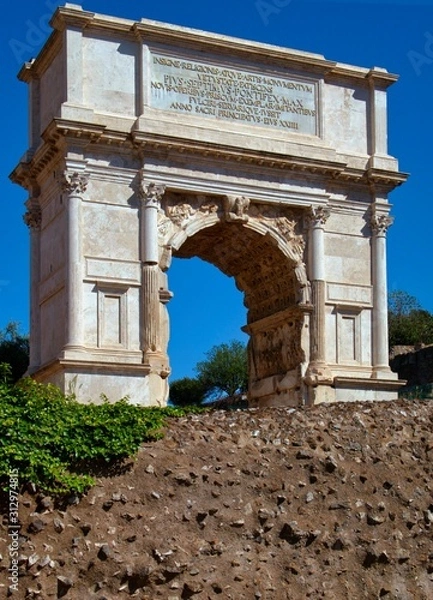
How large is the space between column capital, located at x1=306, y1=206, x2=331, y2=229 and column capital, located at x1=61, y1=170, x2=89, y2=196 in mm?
5920

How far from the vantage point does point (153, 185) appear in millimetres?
28797

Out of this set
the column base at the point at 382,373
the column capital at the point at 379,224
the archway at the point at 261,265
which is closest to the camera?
the archway at the point at 261,265

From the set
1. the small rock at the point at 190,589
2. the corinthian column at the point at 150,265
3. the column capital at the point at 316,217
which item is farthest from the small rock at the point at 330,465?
the column capital at the point at 316,217

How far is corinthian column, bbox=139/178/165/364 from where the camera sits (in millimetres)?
28250

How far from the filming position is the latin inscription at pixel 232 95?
2958cm

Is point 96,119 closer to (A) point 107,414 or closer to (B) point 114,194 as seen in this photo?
(B) point 114,194

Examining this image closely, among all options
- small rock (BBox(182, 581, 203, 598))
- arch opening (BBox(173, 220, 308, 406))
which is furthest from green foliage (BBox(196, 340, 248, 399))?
small rock (BBox(182, 581, 203, 598))

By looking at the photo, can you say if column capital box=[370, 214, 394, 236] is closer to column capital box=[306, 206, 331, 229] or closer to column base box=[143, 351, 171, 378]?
column capital box=[306, 206, 331, 229]

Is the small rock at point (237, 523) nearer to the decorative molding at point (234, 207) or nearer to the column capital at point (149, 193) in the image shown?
the column capital at point (149, 193)

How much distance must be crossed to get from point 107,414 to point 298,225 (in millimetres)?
14781

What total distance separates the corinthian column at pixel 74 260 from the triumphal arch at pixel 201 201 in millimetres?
34

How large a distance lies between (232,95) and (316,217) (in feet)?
12.0

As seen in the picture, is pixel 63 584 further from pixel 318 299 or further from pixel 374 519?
pixel 318 299

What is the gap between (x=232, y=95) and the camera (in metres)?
30.4
